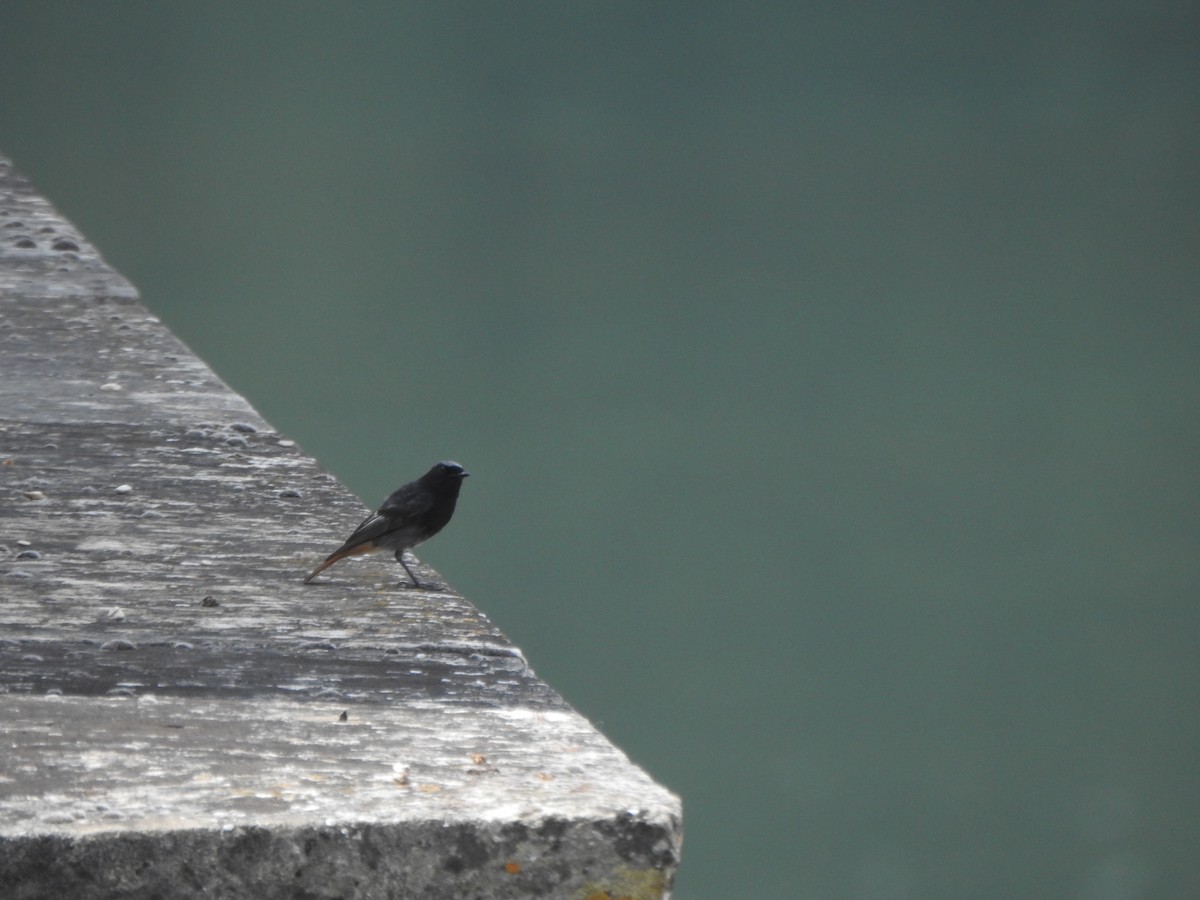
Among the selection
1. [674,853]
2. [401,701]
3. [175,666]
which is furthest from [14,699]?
[674,853]

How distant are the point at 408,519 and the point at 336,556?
0.18m

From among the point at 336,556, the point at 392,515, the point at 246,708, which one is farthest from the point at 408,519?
the point at 246,708

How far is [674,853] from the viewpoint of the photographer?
42.2 inches

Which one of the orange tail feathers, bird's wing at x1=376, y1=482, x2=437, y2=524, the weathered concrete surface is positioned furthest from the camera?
bird's wing at x1=376, y1=482, x2=437, y2=524

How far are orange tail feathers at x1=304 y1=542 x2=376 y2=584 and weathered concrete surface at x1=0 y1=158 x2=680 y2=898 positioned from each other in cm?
2

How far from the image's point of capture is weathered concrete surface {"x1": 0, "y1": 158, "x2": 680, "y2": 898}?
39.9 inches

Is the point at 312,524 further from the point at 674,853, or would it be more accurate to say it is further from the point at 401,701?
the point at 674,853

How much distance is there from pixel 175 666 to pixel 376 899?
0.52 meters

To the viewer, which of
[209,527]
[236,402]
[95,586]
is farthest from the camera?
[236,402]

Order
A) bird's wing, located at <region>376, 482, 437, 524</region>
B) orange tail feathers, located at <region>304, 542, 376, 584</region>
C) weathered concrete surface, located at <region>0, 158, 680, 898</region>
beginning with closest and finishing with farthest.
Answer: weathered concrete surface, located at <region>0, 158, 680, 898</region>, orange tail feathers, located at <region>304, 542, 376, 584</region>, bird's wing, located at <region>376, 482, 437, 524</region>

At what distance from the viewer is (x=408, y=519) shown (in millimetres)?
2018

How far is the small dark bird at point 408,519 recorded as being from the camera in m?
1.90

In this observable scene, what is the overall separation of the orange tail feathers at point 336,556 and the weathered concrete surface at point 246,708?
0.06 feet

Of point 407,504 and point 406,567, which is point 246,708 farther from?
point 407,504
